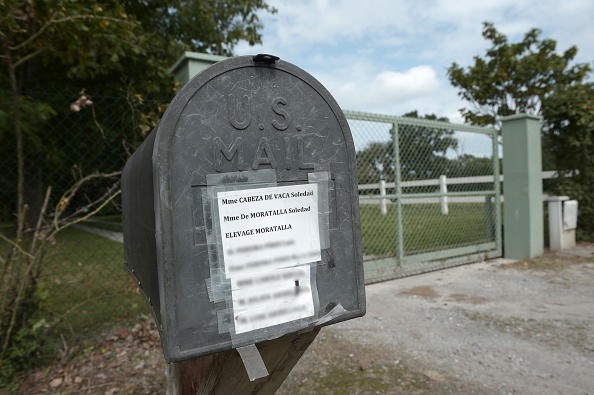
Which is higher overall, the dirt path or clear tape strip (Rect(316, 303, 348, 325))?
clear tape strip (Rect(316, 303, 348, 325))

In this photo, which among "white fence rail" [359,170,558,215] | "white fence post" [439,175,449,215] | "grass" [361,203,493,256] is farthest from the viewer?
"white fence post" [439,175,449,215]

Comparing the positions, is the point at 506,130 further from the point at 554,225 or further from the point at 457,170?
the point at 554,225

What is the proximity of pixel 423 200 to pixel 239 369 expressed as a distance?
470cm

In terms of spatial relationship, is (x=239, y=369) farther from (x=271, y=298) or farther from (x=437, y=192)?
(x=437, y=192)

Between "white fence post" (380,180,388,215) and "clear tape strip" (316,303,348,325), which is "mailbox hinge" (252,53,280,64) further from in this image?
"white fence post" (380,180,388,215)

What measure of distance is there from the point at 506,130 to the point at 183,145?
21.9 feet

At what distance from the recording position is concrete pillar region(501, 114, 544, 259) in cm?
609

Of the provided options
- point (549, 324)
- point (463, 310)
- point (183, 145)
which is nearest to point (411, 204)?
point (463, 310)

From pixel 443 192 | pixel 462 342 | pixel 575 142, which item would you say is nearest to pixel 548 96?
A: pixel 575 142

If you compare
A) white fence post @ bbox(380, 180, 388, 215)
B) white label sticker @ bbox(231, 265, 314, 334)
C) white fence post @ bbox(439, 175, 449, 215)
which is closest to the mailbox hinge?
white label sticker @ bbox(231, 265, 314, 334)

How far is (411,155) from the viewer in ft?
17.4

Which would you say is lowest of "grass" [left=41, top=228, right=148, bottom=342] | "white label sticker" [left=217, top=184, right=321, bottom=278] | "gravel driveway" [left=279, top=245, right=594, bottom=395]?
"gravel driveway" [left=279, top=245, right=594, bottom=395]

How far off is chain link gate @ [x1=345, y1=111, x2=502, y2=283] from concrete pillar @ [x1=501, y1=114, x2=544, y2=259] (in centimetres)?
17

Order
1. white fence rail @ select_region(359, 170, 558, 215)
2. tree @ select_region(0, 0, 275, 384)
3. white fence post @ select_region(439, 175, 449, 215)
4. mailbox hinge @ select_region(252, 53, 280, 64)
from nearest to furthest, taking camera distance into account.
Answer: mailbox hinge @ select_region(252, 53, 280, 64) < tree @ select_region(0, 0, 275, 384) < white fence rail @ select_region(359, 170, 558, 215) < white fence post @ select_region(439, 175, 449, 215)
